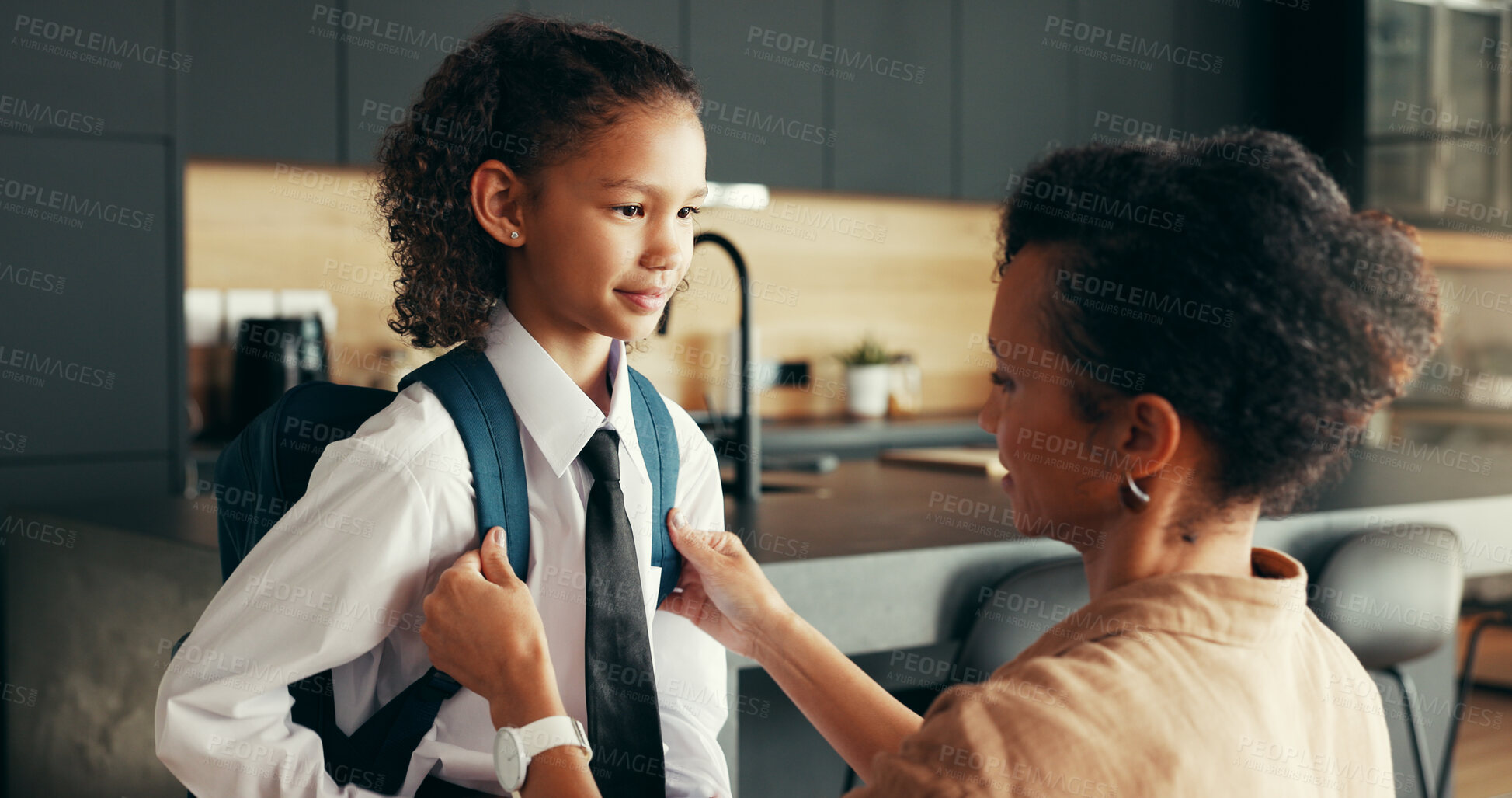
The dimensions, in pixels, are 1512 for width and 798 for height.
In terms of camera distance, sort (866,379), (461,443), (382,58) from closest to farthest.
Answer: (461,443) < (382,58) < (866,379)

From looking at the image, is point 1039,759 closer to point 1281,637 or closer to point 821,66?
point 1281,637

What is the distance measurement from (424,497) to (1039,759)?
0.45m

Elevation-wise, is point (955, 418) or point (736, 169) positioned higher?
point (736, 169)

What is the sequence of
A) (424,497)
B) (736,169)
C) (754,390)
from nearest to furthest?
1. (424,497)
2. (754,390)
3. (736,169)

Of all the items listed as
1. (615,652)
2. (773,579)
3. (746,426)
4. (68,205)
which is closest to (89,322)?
(68,205)

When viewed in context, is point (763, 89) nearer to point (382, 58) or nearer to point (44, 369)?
point (382, 58)

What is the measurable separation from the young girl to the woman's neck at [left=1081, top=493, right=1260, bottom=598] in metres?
0.37

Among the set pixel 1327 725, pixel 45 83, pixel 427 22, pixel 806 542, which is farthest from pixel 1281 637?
pixel 427 22

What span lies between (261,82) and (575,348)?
232 centimetres

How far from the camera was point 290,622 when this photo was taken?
2.82ft

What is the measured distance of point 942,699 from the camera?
73 cm

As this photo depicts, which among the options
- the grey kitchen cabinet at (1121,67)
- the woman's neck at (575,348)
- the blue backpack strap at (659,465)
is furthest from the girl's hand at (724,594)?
the grey kitchen cabinet at (1121,67)

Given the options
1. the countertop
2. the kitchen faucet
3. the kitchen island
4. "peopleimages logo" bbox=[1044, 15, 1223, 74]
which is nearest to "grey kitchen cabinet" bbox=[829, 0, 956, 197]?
"peopleimages logo" bbox=[1044, 15, 1223, 74]

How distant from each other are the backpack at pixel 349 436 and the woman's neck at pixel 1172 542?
42 cm
